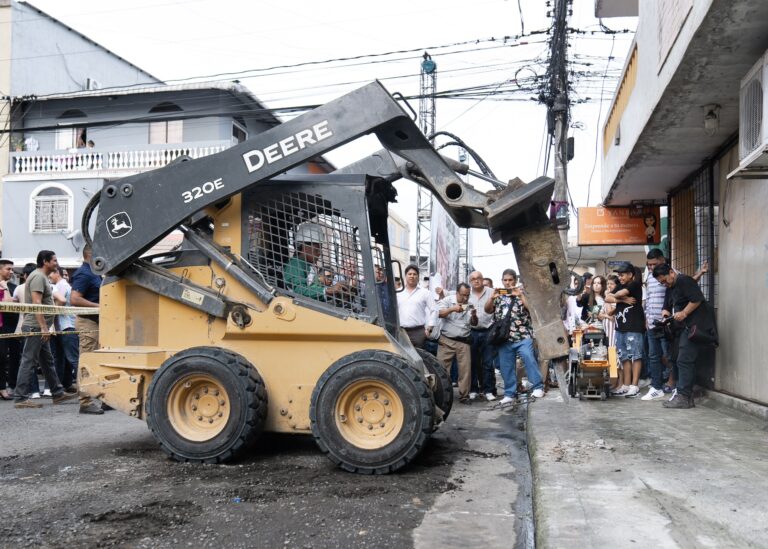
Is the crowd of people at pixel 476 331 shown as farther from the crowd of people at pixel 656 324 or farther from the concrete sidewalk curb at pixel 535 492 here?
the concrete sidewalk curb at pixel 535 492

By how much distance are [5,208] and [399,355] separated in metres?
23.9

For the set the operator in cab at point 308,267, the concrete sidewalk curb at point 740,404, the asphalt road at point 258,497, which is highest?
the operator in cab at point 308,267

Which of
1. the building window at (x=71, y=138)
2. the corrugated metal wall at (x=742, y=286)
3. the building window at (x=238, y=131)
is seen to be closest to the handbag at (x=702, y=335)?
the corrugated metal wall at (x=742, y=286)

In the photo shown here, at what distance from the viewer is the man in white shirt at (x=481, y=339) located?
1065 centimetres

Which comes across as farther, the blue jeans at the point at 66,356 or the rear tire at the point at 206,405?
the blue jeans at the point at 66,356

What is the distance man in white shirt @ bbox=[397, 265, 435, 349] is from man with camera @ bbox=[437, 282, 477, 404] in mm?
188

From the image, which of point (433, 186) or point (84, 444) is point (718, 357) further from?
point (84, 444)

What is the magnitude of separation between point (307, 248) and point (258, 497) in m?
2.13

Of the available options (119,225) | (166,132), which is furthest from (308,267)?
(166,132)

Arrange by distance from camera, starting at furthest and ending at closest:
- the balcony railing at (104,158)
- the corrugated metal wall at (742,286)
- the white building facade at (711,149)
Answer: the balcony railing at (104,158)
the corrugated metal wall at (742,286)
the white building facade at (711,149)

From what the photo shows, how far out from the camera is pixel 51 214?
83.4ft

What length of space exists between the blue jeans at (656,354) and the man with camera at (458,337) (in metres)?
2.40

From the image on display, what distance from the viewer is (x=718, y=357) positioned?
367 inches

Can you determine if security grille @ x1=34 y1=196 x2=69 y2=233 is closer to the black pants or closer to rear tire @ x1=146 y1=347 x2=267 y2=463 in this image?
the black pants
